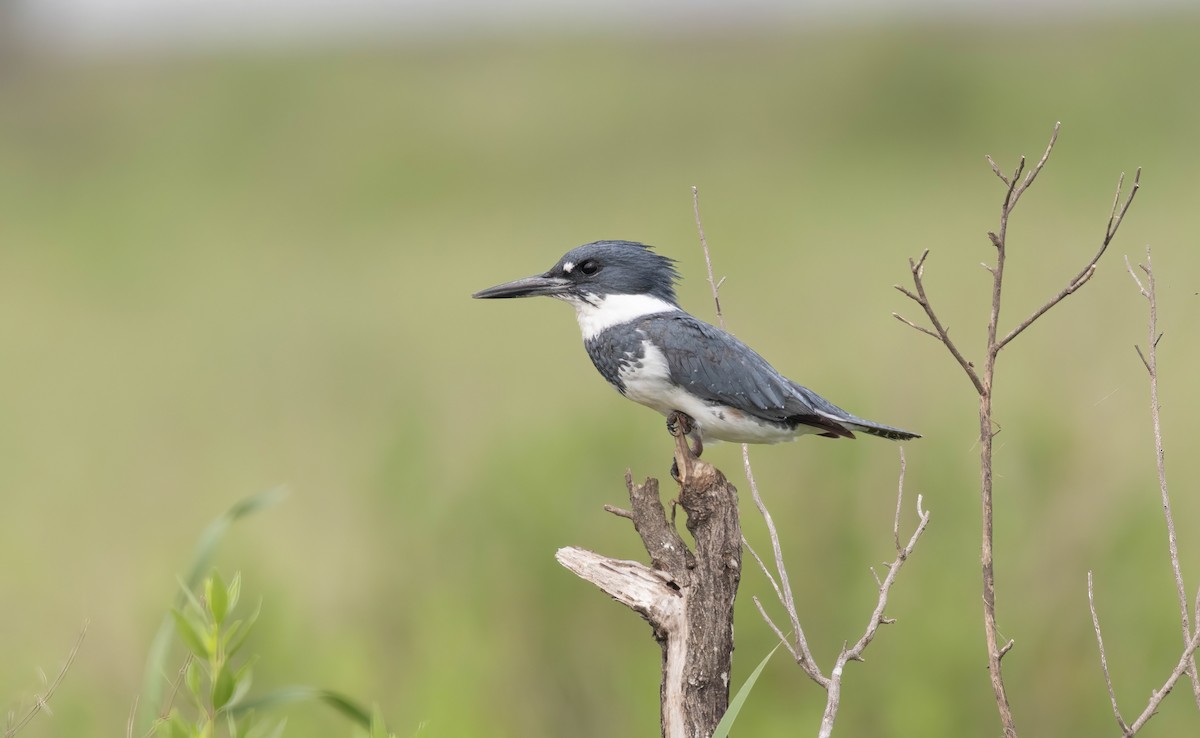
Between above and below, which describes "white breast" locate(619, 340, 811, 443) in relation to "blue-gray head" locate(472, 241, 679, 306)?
below

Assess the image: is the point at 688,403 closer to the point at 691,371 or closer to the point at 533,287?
the point at 691,371

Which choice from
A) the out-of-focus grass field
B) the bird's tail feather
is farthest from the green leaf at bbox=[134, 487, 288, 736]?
the out-of-focus grass field

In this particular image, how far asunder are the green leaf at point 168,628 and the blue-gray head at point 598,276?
98cm

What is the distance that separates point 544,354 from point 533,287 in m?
8.49

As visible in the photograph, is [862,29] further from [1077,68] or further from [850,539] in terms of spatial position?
[850,539]

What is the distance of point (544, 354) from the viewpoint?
12.1 m

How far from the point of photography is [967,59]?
23.7 m

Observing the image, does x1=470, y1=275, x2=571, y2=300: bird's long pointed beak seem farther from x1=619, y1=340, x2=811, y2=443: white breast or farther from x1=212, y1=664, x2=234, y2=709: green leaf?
x1=212, y1=664, x2=234, y2=709: green leaf

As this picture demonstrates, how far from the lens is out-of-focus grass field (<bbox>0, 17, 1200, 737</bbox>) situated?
4.79 metres

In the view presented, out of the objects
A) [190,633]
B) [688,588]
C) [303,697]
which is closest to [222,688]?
[190,633]

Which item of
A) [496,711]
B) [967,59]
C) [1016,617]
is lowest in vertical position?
[496,711]

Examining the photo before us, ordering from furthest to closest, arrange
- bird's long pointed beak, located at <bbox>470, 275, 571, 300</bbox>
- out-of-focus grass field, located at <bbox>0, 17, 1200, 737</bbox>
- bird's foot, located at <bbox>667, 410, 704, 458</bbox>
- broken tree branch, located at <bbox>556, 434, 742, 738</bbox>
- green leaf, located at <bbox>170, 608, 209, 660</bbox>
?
out-of-focus grass field, located at <bbox>0, 17, 1200, 737</bbox>
bird's long pointed beak, located at <bbox>470, 275, 571, 300</bbox>
bird's foot, located at <bbox>667, 410, 704, 458</bbox>
broken tree branch, located at <bbox>556, 434, 742, 738</bbox>
green leaf, located at <bbox>170, 608, 209, 660</bbox>

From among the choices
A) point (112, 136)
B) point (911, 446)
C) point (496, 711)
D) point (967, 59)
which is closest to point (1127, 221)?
point (967, 59)

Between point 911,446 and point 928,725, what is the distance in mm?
1183
